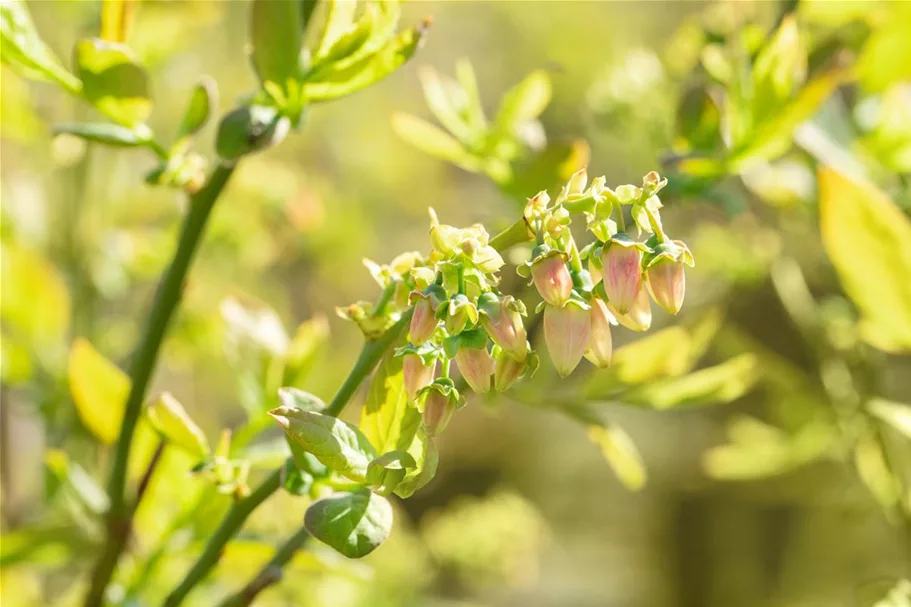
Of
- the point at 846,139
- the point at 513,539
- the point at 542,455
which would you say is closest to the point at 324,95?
the point at 846,139

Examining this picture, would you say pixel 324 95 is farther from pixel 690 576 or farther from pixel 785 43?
pixel 690 576

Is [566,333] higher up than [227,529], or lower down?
higher up

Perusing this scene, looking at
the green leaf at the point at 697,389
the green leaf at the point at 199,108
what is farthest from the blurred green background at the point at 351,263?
the green leaf at the point at 199,108

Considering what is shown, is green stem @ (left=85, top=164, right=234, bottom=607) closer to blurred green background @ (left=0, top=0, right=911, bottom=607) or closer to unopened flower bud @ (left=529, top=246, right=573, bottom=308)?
blurred green background @ (left=0, top=0, right=911, bottom=607)

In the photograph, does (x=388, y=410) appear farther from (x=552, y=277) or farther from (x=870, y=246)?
(x=870, y=246)

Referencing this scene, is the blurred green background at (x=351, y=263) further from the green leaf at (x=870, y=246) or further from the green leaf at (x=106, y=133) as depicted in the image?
the green leaf at (x=106, y=133)

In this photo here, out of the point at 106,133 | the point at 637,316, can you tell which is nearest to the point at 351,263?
the point at 106,133

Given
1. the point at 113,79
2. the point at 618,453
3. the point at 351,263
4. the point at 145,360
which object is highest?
the point at 113,79
